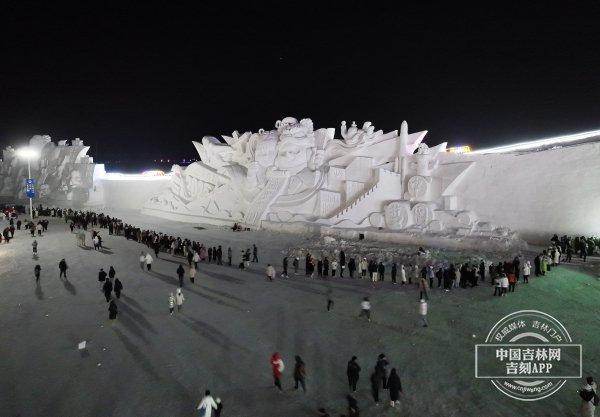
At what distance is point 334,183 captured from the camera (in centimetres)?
1836

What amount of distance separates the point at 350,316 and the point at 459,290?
3273 millimetres

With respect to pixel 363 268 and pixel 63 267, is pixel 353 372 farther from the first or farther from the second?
pixel 63 267

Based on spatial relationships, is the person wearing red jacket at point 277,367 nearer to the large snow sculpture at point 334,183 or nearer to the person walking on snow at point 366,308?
the person walking on snow at point 366,308

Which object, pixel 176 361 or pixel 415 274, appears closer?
pixel 176 361

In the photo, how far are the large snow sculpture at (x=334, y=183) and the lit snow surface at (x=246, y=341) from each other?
21.0 feet

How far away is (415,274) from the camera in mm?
10359

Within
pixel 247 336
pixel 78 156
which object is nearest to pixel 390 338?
pixel 247 336

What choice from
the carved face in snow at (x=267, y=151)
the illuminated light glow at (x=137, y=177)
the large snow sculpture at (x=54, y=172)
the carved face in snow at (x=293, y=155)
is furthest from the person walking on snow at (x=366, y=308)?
the large snow sculpture at (x=54, y=172)

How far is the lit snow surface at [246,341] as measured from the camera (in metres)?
5.14

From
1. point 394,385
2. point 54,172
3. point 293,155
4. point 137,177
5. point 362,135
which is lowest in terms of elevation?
point 394,385

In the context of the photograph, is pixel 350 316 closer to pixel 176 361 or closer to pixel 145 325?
pixel 176 361

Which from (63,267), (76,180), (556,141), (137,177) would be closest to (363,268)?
(63,267)
